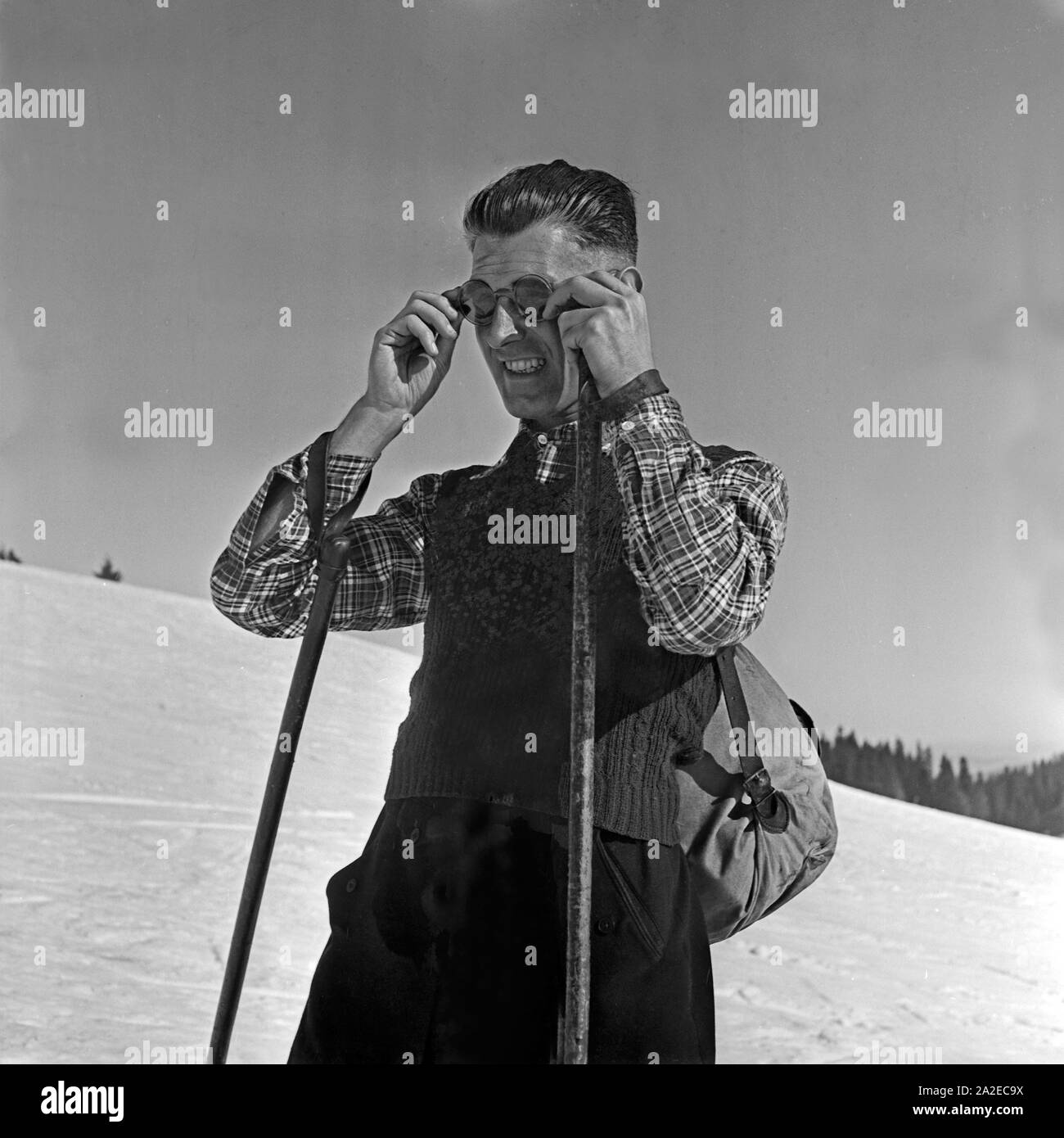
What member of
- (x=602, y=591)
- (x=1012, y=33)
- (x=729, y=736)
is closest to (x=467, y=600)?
(x=602, y=591)

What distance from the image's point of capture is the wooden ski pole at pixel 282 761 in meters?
2.03

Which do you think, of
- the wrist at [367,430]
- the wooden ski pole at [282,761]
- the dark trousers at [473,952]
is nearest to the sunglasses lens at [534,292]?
the wrist at [367,430]

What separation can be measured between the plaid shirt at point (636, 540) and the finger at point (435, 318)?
171 mm

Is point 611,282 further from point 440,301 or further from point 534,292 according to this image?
point 440,301

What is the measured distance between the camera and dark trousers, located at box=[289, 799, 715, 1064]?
187 centimetres

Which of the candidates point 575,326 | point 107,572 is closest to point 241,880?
point 107,572

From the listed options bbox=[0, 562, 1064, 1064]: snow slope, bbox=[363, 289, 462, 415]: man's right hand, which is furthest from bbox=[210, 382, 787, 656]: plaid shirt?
bbox=[0, 562, 1064, 1064]: snow slope

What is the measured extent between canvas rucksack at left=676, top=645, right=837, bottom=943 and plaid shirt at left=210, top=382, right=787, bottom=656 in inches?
6.3

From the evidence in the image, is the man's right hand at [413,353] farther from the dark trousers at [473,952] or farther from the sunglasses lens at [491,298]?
the dark trousers at [473,952]

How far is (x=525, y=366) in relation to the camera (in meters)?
2.07

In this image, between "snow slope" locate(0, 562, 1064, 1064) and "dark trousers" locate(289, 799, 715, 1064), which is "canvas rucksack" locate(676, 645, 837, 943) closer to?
"dark trousers" locate(289, 799, 715, 1064)

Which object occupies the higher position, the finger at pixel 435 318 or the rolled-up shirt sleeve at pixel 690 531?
the finger at pixel 435 318

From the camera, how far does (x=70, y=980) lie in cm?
259

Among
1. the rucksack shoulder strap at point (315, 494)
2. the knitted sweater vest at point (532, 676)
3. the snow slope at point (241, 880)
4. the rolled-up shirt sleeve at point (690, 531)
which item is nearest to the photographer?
the rolled-up shirt sleeve at point (690, 531)
